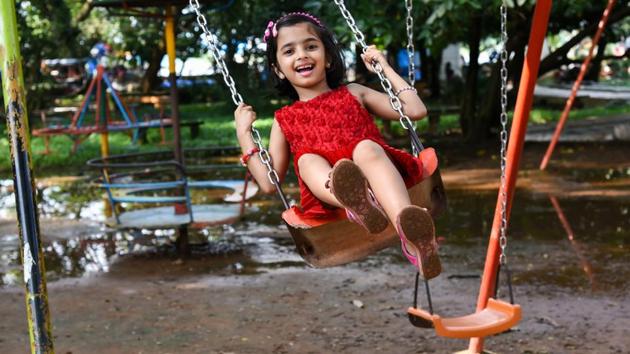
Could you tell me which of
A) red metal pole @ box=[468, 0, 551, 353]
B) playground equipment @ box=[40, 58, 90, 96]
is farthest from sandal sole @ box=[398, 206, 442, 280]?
playground equipment @ box=[40, 58, 90, 96]

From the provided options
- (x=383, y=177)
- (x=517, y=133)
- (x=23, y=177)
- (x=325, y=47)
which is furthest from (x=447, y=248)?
(x=23, y=177)

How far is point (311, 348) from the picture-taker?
16.4ft

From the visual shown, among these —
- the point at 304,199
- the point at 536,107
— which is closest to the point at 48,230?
the point at 304,199

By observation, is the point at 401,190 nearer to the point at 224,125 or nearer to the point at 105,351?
the point at 105,351

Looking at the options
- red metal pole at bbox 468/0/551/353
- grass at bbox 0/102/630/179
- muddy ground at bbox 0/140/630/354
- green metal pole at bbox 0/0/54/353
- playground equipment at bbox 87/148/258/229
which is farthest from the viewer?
grass at bbox 0/102/630/179

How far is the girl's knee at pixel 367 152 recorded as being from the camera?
10.9 feet

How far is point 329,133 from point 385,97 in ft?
0.99

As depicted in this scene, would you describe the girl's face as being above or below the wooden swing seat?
above

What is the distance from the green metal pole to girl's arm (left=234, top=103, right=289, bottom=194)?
78cm

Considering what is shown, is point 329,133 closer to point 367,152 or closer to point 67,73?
point 367,152

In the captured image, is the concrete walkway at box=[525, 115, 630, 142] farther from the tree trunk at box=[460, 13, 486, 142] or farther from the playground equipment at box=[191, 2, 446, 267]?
the playground equipment at box=[191, 2, 446, 267]

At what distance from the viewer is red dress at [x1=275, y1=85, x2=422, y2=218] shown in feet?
11.4

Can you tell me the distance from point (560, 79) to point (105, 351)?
25512mm

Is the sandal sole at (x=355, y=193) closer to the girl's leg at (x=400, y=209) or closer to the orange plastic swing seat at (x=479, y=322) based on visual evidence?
the girl's leg at (x=400, y=209)
